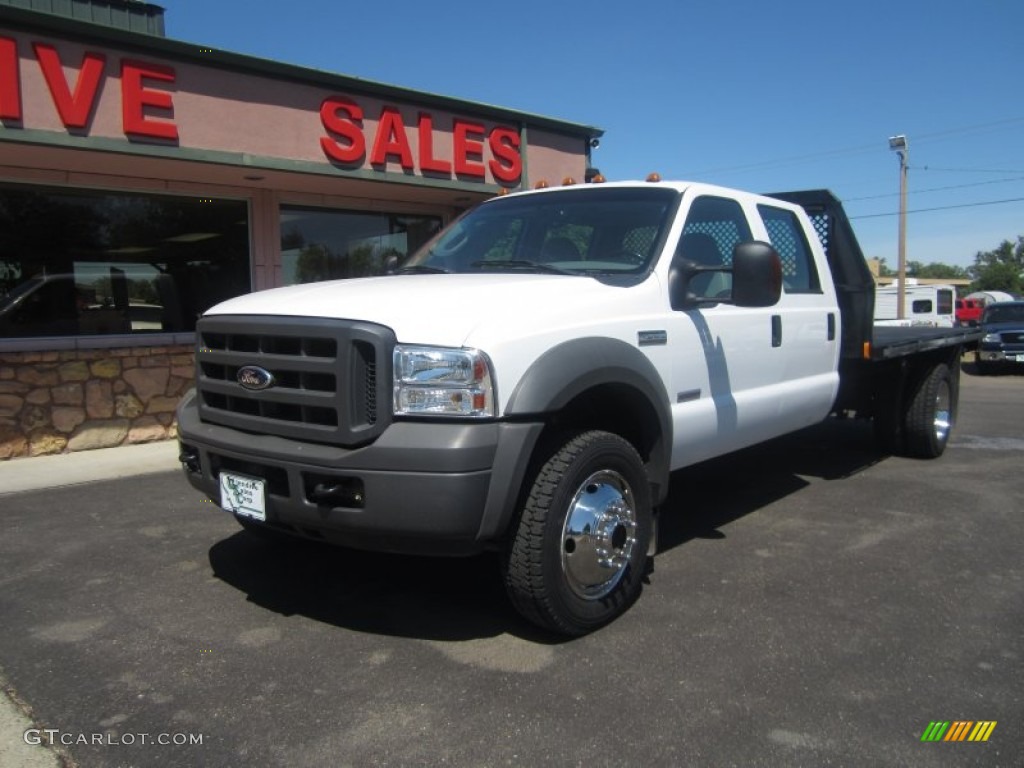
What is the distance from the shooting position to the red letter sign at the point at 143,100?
23.3ft

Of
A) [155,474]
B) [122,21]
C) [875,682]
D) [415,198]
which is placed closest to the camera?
[875,682]

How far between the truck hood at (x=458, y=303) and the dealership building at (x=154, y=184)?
176 inches

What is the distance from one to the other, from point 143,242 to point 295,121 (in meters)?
2.10

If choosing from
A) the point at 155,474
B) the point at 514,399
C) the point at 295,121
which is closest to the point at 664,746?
the point at 514,399

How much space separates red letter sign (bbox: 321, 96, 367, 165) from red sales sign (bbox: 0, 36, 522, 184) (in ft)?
Result: 0.03

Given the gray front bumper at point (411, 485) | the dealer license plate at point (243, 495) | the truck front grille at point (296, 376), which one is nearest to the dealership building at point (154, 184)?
the truck front grille at point (296, 376)

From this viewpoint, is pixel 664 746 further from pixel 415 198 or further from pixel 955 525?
pixel 415 198

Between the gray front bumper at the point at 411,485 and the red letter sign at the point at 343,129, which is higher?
the red letter sign at the point at 343,129

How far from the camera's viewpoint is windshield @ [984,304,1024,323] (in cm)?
1745

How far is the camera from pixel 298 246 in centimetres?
980

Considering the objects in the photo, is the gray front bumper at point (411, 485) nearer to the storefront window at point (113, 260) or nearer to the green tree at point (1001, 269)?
the storefront window at point (113, 260)

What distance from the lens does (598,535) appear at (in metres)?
3.39

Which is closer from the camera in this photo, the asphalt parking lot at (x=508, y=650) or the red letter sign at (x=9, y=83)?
the asphalt parking lot at (x=508, y=650)

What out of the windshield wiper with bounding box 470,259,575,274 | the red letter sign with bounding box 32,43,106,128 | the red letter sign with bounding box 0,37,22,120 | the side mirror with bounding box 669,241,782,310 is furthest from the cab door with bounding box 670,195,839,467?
the red letter sign with bounding box 0,37,22,120
